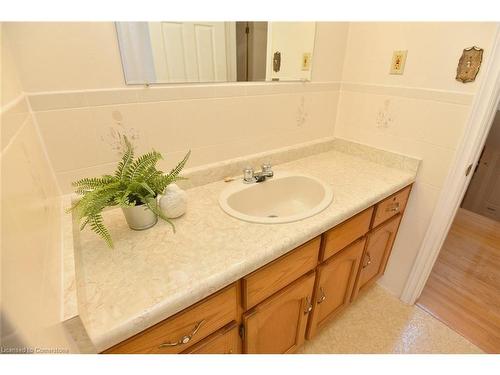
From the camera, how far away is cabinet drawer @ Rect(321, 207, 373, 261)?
921 millimetres

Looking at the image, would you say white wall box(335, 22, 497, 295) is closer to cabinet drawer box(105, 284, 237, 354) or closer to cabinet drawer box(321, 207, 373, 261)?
cabinet drawer box(321, 207, 373, 261)

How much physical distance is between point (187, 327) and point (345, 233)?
67cm

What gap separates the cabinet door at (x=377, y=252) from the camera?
4.00 feet

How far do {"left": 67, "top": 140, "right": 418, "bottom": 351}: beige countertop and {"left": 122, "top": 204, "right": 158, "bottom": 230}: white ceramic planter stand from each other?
22mm

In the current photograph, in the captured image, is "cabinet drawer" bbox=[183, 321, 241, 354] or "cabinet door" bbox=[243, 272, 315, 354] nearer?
"cabinet drawer" bbox=[183, 321, 241, 354]

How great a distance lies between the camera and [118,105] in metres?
0.81

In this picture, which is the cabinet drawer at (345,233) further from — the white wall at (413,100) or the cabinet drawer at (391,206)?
the white wall at (413,100)

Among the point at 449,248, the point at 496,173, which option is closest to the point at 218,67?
the point at 449,248

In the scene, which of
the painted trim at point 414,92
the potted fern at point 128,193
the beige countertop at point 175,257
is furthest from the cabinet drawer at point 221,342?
the painted trim at point 414,92

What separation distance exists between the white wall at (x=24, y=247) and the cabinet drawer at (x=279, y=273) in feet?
1.42

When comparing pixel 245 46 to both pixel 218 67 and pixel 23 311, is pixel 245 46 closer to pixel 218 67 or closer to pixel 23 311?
pixel 218 67

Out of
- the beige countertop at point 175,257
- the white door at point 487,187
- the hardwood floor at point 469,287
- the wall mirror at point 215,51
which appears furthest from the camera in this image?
the white door at point 487,187

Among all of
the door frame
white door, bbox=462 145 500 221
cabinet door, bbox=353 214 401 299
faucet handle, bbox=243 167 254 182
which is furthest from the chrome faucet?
white door, bbox=462 145 500 221
